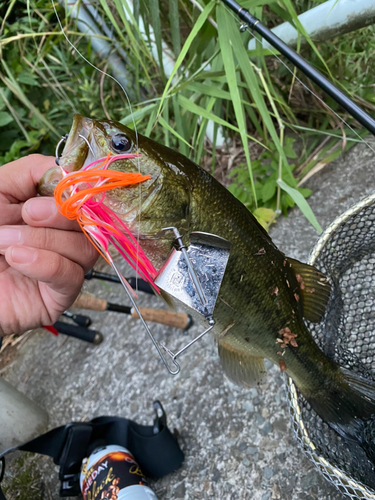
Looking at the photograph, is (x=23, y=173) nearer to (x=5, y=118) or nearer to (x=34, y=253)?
(x=34, y=253)

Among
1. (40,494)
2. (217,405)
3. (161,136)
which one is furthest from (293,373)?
(161,136)

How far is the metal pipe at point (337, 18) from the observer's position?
1396 millimetres

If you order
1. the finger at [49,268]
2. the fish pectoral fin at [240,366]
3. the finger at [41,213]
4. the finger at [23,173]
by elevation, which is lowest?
the fish pectoral fin at [240,366]

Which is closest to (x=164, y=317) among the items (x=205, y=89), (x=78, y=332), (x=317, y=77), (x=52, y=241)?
(x=78, y=332)

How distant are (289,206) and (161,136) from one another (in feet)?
4.11

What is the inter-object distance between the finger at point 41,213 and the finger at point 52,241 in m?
A: 0.02

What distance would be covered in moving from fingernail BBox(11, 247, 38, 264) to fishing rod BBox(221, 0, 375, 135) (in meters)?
0.96

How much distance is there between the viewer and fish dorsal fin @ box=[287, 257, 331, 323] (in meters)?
1.27

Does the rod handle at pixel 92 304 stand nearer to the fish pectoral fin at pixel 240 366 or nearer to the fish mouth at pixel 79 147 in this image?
the fish pectoral fin at pixel 240 366

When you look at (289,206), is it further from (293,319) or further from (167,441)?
(167,441)

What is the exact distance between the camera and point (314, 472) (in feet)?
4.58

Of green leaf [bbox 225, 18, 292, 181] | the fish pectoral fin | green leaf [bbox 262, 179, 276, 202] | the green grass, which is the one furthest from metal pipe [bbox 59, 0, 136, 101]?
the fish pectoral fin

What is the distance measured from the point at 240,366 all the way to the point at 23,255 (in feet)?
3.06

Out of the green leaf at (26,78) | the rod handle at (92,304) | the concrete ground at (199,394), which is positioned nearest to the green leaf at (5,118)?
the green leaf at (26,78)
